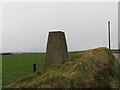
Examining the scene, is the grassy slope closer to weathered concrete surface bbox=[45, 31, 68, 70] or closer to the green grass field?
the green grass field

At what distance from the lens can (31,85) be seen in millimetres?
3377

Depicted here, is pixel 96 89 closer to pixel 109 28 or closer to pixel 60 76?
pixel 60 76

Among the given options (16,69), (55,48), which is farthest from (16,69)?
(55,48)

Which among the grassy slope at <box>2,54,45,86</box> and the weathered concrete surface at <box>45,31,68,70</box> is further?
the grassy slope at <box>2,54,45,86</box>

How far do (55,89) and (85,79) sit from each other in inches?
23.7

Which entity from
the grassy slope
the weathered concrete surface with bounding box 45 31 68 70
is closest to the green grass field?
the grassy slope

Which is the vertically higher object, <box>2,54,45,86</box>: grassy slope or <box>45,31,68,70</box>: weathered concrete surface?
<box>45,31,68,70</box>: weathered concrete surface

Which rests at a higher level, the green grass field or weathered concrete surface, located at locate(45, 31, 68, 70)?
weathered concrete surface, located at locate(45, 31, 68, 70)

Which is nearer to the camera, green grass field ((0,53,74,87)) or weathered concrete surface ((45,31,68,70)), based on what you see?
weathered concrete surface ((45,31,68,70))

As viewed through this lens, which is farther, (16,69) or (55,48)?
(16,69)

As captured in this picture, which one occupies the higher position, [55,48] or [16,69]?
[55,48]

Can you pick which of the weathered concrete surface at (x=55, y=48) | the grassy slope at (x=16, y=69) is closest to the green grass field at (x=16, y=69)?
the grassy slope at (x=16, y=69)

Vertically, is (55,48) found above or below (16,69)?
above

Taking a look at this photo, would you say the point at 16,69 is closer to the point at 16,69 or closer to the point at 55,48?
the point at 16,69
